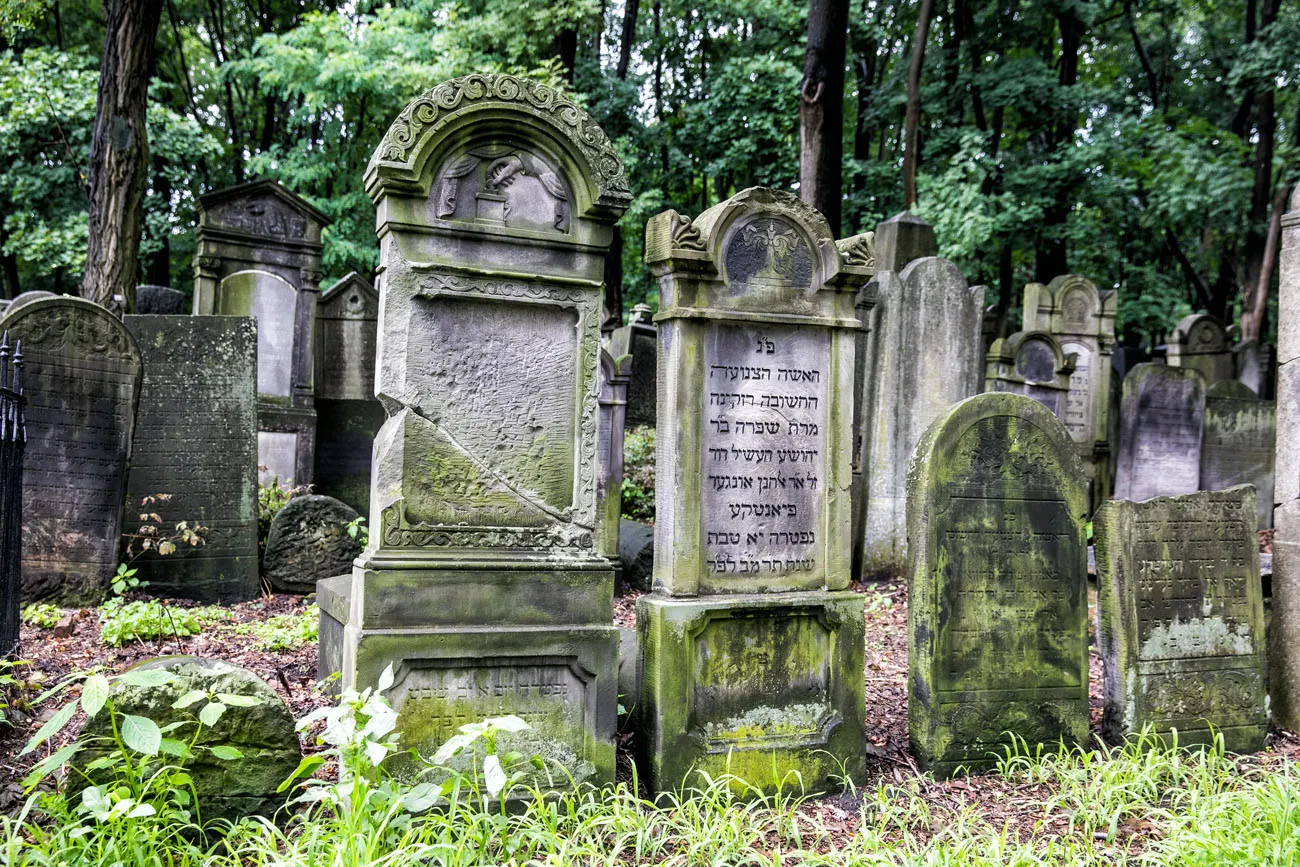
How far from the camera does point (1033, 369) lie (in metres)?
11.1

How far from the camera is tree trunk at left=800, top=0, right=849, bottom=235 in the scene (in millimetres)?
10359

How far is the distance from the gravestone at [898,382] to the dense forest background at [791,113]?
2945mm

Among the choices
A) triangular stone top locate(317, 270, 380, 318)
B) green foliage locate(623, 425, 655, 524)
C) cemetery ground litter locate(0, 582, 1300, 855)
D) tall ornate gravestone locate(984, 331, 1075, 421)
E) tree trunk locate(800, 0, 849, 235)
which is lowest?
cemetery ground litter locate(0, 582, 1300, 855)

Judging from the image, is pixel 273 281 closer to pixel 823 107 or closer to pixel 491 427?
pixel 823 107

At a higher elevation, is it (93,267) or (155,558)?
(93,267)

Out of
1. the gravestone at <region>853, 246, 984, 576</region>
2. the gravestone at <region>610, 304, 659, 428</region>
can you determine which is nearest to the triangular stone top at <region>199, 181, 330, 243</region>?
the gravestone at <region>610, 304, 659, 428</region>

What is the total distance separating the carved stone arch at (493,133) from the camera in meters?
3.63

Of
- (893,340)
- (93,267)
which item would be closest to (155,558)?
(93,267)

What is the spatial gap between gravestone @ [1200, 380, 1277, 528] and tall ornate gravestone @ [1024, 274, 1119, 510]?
1.15 metres

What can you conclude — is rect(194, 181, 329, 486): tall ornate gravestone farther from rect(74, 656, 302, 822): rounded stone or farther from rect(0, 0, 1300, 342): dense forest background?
rect(74, 656, 302, 822): rounded stone

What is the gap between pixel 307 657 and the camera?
219 inches

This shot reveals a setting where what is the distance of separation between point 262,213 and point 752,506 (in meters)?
8.21

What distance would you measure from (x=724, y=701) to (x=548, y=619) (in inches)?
35.6

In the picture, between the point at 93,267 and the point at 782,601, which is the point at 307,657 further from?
the point at 93,267
